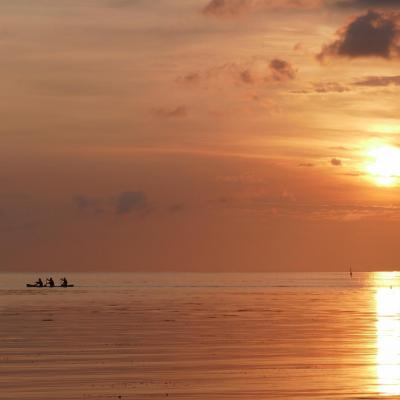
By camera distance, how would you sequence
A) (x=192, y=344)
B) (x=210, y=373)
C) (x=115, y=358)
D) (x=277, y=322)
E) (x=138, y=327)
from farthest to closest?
1. (x=277, y=322)
2. (x=138, y=327)
3. (x=192, y=344)
4. (x=115, y=358)
5. (x=210, y=373)

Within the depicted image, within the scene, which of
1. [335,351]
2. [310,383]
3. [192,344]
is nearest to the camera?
[310,383]

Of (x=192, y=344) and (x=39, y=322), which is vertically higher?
(x=39, y=322)

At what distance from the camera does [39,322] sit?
7944cm

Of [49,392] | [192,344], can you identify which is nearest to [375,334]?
[192,344]

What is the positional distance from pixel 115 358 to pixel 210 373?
325 inches

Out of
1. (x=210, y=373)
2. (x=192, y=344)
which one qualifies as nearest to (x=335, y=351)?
(x=192, y=344)

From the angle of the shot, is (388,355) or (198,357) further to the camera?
(388,355)

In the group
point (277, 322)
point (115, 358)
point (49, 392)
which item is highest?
point (277, 322)

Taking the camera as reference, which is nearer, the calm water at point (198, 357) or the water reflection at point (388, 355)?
the calm water at point (198, 357)

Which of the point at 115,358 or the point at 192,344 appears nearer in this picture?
the point at 115,358

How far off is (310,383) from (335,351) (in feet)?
46.5

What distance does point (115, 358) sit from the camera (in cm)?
5144

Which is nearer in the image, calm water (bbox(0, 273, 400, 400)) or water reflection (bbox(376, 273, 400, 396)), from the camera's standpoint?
calm water (bbox(0, 273, 400, 400))

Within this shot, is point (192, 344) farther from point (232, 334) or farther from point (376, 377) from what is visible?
point (376, 377)
